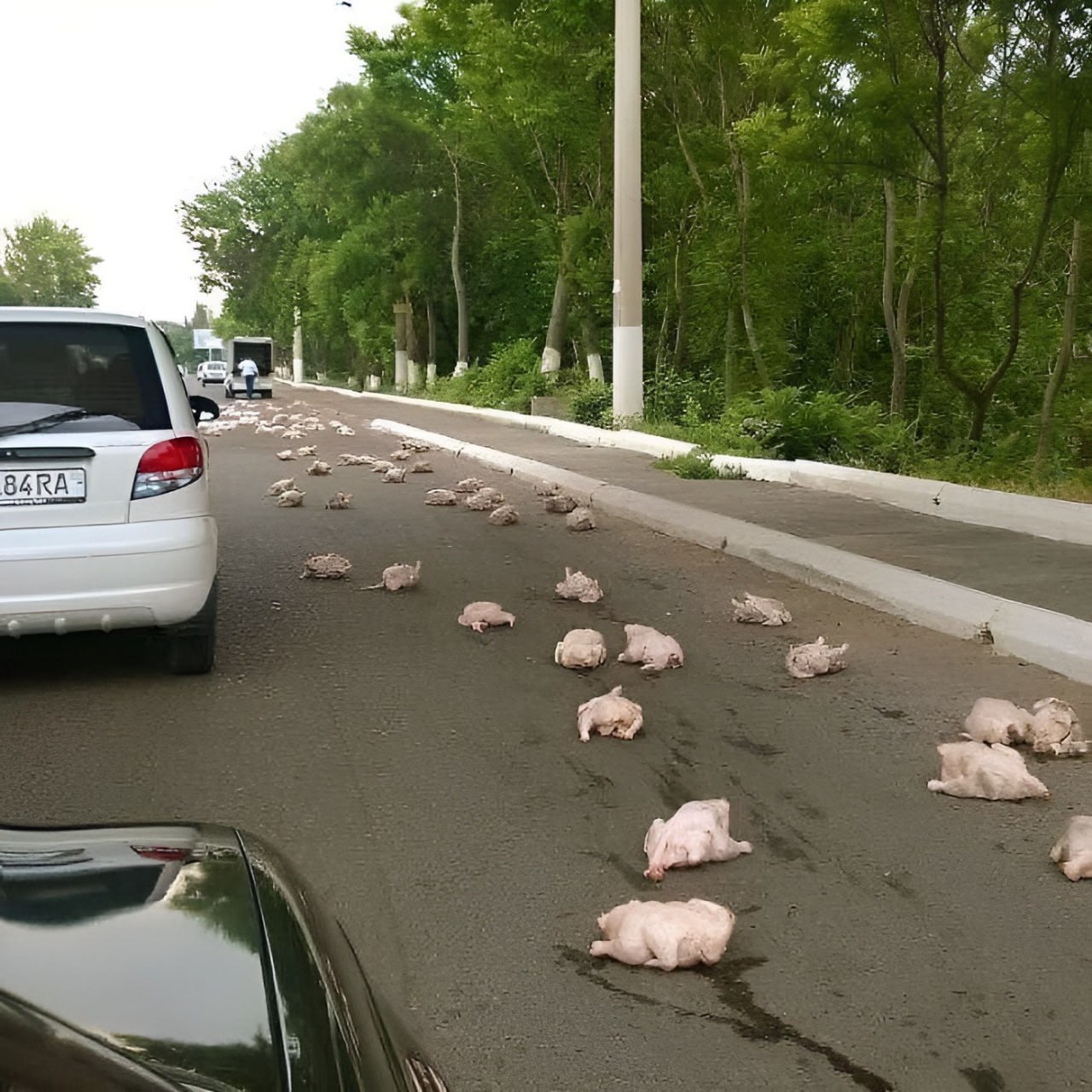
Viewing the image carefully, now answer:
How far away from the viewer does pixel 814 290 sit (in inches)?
990

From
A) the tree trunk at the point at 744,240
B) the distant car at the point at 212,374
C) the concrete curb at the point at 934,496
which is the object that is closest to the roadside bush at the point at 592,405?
the tree trunk at the point at 744,240

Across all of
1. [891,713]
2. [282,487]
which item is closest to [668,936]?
[891,713]

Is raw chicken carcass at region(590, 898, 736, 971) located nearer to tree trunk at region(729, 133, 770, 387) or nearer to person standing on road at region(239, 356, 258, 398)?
tree trunk at region(729, 133, 770, 387)

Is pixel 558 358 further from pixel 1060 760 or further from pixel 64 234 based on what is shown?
pixel 64 234

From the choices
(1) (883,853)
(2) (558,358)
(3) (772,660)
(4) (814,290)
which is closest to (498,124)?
(2) (558,358)

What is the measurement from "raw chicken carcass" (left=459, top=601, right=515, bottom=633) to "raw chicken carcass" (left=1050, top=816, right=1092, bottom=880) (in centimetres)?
378

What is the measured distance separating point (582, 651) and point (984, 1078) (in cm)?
367

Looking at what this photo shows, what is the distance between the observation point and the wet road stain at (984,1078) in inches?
106

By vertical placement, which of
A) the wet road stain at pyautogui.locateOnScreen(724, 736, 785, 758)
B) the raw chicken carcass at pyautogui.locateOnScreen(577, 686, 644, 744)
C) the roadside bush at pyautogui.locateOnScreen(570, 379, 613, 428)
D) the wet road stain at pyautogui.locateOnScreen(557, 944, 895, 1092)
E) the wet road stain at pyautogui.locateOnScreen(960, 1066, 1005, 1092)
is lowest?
the roadside bush at pyautogui.locateOnScreen(570, 379, 613, 428)

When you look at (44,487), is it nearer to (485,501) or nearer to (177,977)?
(177,977)

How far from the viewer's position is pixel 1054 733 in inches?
192

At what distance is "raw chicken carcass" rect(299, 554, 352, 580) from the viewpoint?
8633mm

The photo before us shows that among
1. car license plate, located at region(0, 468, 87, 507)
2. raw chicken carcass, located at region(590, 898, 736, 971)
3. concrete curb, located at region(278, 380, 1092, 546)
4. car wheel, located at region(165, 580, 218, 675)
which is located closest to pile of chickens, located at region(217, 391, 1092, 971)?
raw chicken carcass, located at region(590, 898, 736, 971)

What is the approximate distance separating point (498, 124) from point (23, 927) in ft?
103
